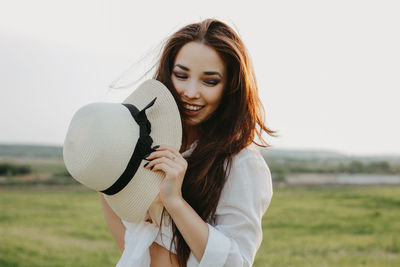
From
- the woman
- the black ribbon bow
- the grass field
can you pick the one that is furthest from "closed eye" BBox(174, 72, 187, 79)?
the grass field

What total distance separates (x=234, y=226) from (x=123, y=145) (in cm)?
59

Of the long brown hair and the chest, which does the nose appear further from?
the chest

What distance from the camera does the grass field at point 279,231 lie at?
292 inches

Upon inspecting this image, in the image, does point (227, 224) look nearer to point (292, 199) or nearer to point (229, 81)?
point (229, 81)

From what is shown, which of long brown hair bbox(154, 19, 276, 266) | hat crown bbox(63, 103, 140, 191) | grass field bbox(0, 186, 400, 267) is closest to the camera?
hat crown bbox(63, 103, 140, 191)

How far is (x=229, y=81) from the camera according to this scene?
1.90 meters

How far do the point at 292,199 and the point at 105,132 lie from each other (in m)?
15.8

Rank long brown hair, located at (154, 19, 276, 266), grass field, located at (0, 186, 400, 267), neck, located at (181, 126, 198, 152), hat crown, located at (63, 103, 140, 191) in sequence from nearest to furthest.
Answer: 1. hat crown, located at (63, 103, 140, 191)
2. long brown hair, located at (154, 19, 276, 266)
3. neck, located at (181, 126, 198, 152)
4. grass field, located at (0, 186, 400, 267)

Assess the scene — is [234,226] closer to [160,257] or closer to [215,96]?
[160,257]

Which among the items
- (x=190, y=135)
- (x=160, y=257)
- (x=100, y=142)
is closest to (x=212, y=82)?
(x=190, y=135)

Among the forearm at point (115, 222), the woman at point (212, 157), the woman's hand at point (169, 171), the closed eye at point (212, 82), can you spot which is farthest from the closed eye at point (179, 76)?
the forearm at point (115, 222)

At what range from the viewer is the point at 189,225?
160 cm

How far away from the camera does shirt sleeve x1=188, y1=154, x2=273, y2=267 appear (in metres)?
1.62

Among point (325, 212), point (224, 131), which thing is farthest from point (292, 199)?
point (224, 131)
